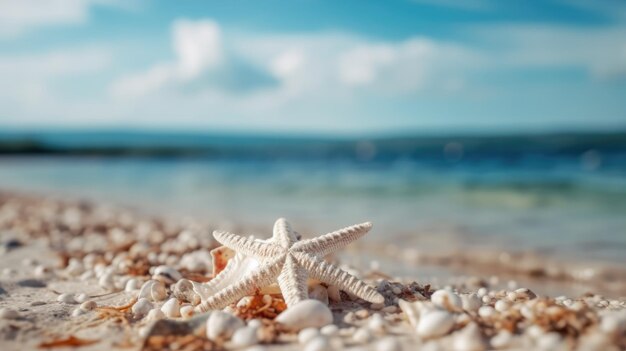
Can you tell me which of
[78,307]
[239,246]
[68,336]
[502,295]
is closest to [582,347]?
[502,295]

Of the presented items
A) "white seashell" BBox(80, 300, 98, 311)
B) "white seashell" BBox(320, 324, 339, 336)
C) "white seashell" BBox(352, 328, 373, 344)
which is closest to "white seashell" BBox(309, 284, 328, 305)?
"white seashell" BBox(320, 324, 339, 336)

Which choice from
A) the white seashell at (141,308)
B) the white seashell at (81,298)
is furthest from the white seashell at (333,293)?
the white seashell at (81,298)

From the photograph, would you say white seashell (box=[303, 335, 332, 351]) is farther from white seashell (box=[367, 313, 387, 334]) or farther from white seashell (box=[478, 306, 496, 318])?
white seashell (box=[478, 306, 496, 318])

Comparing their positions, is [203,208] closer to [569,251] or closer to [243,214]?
[243,214]

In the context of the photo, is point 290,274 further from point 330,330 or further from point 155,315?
point 155,315

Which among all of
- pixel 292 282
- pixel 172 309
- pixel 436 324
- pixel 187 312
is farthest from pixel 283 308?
pixel 436 324

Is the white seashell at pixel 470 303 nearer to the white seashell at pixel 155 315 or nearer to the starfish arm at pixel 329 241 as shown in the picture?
the starfish arm at pixel 329 241

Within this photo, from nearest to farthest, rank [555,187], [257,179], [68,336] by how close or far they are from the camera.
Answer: [68,336] → [555,187] → [257,179]
